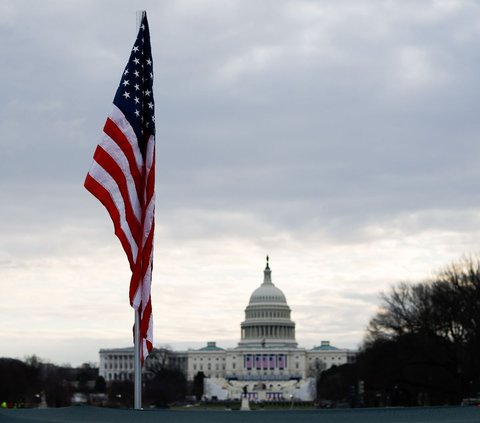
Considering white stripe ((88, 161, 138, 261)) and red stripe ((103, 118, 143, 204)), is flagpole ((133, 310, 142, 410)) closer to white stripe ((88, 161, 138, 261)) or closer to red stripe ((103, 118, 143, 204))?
white stripe ((88, 161, 138, 261))

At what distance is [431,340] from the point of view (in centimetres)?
8275

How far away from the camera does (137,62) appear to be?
1395 cm

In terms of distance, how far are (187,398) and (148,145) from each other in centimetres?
18071

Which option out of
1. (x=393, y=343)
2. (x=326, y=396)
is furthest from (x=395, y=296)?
(x=326, y=396)

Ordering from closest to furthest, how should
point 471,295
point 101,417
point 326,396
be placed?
point 101,417 < point 471,295 < point 326,396

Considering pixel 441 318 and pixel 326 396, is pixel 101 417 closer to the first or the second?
pixel 441 318

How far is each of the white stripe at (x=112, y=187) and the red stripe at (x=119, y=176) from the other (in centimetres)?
5

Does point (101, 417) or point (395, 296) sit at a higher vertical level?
point (395, 296)

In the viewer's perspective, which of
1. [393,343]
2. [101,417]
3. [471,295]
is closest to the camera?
[101,417]

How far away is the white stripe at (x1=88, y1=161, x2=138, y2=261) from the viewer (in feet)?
44.2

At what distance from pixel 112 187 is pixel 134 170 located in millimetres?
461

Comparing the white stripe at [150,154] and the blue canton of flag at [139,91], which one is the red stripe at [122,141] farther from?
the white stripe at [150,154]

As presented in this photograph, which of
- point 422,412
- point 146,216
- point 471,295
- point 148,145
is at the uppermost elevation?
point 471,295

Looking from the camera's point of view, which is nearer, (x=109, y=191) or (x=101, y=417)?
(x=101, y=417)
